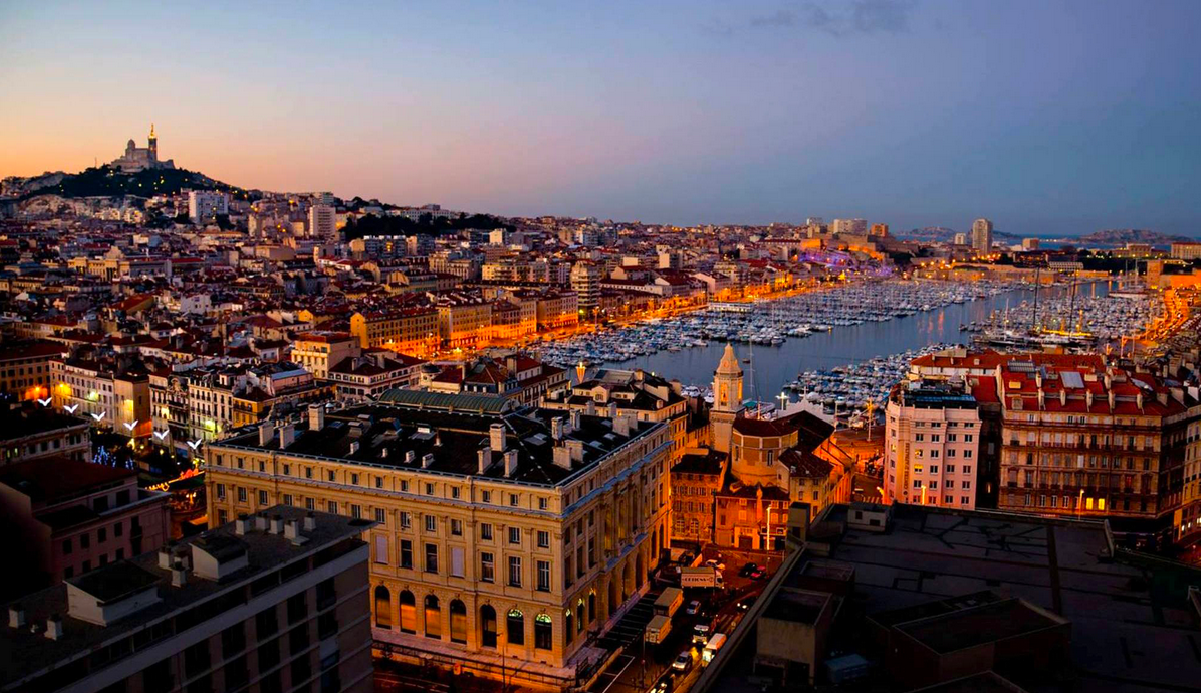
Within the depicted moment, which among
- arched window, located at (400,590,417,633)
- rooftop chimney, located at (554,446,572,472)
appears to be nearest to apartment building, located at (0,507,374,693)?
arched window, located at (400,590,417,633)

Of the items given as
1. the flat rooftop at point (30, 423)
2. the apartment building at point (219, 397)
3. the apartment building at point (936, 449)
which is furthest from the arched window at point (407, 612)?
the apartment building at point (219, 397)

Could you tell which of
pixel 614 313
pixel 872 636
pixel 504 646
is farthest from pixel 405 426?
pixel 614 313

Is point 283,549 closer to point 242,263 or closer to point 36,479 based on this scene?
point 36,479

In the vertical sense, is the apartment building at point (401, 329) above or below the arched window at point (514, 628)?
above

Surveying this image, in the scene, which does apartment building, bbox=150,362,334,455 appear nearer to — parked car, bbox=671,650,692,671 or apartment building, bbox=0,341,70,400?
apartment building, bbox=0,341,70,400

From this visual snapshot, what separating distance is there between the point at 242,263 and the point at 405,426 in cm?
8857

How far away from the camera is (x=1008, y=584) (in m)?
14.0

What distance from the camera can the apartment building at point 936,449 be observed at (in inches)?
986

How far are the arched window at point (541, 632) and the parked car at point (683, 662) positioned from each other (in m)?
2.40

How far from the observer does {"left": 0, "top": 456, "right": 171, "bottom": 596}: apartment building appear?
1795 cm

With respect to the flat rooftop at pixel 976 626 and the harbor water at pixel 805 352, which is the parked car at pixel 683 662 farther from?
the harbor water at pixel 805 352

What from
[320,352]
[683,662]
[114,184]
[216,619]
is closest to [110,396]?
[320,352]

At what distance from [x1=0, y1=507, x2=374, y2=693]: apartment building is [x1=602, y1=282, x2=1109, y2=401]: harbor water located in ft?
127

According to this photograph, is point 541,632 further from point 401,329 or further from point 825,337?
point 825,337
